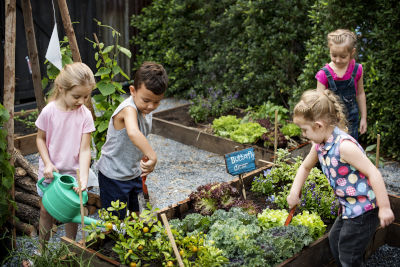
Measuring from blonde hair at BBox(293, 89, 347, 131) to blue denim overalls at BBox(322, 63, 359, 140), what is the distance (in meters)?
1.39

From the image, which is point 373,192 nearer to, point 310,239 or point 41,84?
point 310,239

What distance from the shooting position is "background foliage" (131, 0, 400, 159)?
212 inches

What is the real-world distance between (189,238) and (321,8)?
4.21 m

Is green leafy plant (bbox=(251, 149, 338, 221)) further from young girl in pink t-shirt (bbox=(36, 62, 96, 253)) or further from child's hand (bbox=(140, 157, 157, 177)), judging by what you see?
young girl in pink t-shirt (bbox=(36, 62, 96, 253))

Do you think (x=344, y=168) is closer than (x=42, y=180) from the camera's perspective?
Yes

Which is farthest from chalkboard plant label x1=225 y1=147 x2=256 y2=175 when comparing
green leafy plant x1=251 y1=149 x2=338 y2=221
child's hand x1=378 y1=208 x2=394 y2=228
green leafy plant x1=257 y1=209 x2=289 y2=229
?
child's hand x1=378 y1=208 x2=394 y2=228

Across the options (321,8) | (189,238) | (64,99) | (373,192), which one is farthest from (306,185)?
(321,8)

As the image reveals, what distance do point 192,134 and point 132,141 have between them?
3.43m

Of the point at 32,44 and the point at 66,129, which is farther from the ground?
the point at 32,44

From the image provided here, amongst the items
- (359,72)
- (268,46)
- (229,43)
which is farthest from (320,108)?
(229,43)

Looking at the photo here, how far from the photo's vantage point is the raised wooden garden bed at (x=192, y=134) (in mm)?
5396

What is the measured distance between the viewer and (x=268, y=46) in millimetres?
6664

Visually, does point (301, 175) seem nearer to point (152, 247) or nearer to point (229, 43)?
point (152, 247)

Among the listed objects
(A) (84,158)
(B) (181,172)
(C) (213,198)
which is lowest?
(B) (181,172)
